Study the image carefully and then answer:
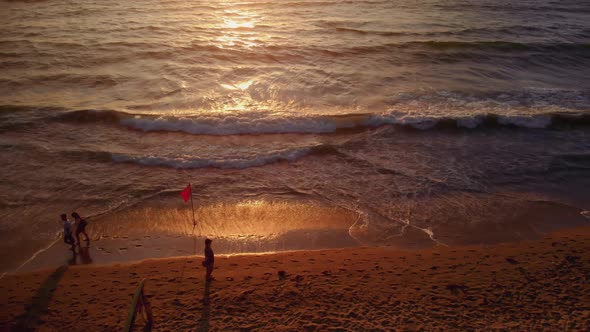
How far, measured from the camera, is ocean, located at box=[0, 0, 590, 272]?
36.3 ft

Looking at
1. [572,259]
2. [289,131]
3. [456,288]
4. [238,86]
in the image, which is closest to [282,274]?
[456,288]

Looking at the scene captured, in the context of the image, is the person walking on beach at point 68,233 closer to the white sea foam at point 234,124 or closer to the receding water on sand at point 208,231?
the receding water on sand at point 208,231

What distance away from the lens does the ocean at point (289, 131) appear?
1106cm

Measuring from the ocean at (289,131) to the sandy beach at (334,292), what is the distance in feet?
2.49

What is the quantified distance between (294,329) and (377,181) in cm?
620

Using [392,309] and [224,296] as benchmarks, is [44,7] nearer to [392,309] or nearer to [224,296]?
[224,296]

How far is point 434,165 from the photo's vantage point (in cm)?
1372

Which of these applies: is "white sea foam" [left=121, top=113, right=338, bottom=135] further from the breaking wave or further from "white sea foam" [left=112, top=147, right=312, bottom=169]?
"white sea foam" [left=112, top=147, right=312, bottom=169]

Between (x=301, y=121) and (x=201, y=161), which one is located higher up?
(x=301, y=121)

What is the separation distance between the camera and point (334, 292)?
8.41 metres

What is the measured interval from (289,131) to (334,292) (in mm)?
8325

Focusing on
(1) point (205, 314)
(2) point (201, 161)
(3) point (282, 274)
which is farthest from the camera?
(2) point (201, 161)

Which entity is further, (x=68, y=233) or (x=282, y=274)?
(x=68, y=233)

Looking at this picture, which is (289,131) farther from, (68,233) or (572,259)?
(572,259)
